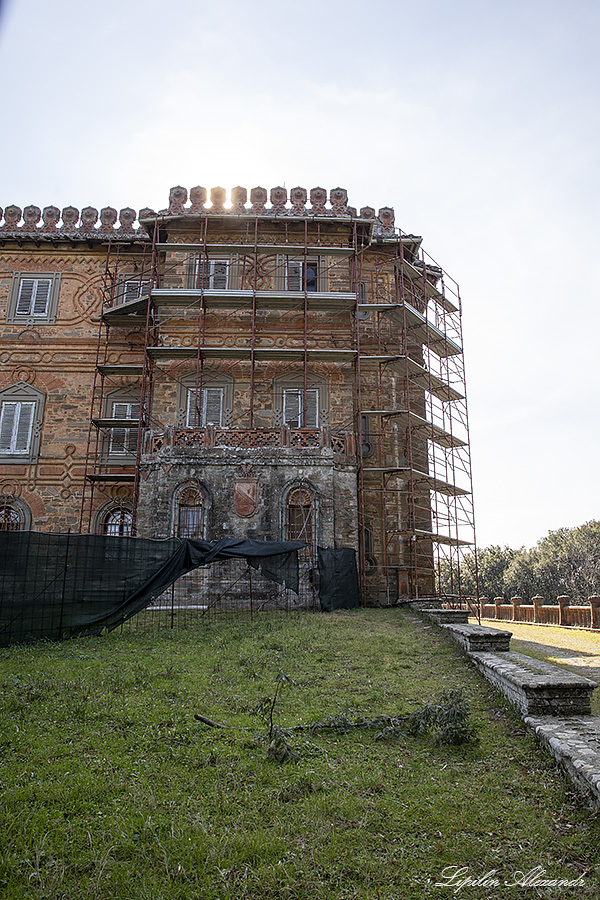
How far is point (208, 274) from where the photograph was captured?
74.2ft

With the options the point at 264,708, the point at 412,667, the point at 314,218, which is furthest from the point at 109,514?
the point at 264,708

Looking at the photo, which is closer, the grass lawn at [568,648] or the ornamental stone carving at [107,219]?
the grass lawn at [568,648]

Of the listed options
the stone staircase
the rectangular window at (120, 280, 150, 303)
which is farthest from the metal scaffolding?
the stone staircase

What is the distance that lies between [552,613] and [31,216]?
25.3 m

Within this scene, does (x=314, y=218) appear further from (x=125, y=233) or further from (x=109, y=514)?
(x=109, y=514)

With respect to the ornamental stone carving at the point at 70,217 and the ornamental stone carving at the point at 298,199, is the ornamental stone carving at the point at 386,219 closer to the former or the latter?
the ornamental stone carving at the point at 298,199

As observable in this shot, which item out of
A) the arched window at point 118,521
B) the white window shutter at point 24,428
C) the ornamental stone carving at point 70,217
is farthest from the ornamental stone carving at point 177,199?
the arched window at point 118,521

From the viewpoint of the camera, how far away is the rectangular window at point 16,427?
2239cm

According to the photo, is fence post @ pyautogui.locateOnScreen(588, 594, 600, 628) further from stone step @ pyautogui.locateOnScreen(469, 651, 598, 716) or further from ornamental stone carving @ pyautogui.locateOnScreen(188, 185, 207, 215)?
ornamental stone carving @ pyautogui.locateOnScreen(188, 185, 207, 215)

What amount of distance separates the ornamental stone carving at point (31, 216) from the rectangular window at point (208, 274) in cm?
699

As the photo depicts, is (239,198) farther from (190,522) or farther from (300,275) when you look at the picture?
(190,522)

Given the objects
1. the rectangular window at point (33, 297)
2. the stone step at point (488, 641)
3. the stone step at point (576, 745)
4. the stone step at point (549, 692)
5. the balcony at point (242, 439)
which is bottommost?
the stone step at point (576, 745)

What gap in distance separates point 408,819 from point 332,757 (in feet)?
3.73

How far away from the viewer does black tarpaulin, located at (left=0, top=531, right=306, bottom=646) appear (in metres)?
9.84
